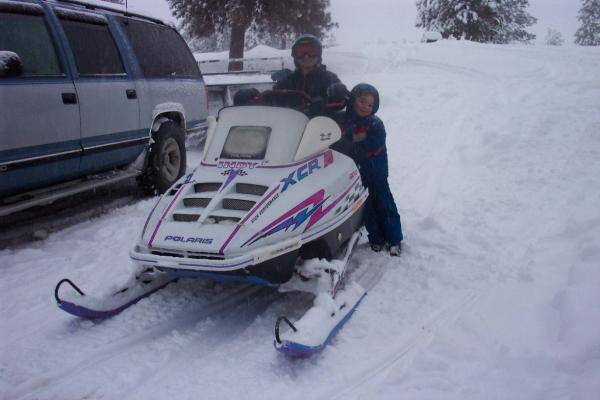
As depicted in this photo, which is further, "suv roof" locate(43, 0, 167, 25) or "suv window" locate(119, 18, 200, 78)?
"suv window" locate(119, 18, 200, 78)

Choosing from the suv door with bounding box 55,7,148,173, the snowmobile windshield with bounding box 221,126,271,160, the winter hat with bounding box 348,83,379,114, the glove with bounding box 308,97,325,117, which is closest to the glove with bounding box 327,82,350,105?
the winter hat with bounding box 348,83,379,114

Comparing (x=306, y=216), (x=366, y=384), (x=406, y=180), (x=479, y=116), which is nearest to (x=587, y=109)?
(x=479, y=116)

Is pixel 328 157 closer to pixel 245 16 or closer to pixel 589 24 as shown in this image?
pixel 245 16

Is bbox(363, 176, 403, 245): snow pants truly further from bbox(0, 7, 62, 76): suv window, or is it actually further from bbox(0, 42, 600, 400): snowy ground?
bbox(0, 7, 62, 76): suv window

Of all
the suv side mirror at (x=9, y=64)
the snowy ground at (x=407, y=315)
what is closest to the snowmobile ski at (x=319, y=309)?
the snowy ground at (x=407, y=315)

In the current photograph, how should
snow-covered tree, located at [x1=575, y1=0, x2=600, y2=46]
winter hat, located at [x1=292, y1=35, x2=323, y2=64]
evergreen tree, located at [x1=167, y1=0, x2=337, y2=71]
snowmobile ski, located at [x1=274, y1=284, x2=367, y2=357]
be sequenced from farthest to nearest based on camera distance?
1. snow-covered tree, located at [x1=575, y1=0, x2=600, y2=46]
2. evergreen tree, located at [x1=167, y1=0, x2=337, y2=71]
3. winter hat, located at [x1=292, y1=35, x2=323, y2=64]
4. snowmobile ski, located at [x1=274, y1=284, x2=367, y2=357]

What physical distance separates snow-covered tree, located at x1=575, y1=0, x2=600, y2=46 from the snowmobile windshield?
4186 centimetres

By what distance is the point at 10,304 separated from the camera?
148 inches

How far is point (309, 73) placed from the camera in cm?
541

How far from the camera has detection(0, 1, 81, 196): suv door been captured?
423 cm

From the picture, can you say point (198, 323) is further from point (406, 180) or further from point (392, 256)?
point (406, 180)

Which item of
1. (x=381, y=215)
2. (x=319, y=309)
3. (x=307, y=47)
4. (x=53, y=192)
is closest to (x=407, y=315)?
(x=319, y=309)

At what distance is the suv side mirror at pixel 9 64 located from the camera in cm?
399

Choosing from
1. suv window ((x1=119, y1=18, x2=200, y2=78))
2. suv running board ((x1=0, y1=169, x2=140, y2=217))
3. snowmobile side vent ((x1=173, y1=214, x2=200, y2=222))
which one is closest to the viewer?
snowmobile side vent ((x1=173, y1=214, x2=200, y2=222))
